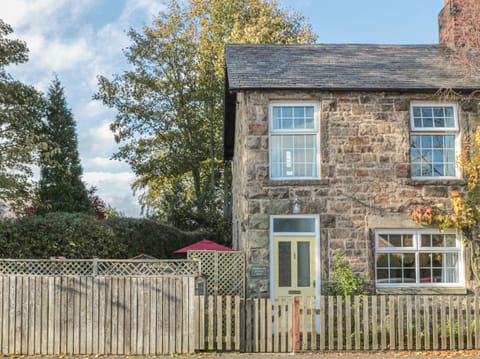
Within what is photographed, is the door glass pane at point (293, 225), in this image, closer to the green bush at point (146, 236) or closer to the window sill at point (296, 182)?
the window sill at point (296, 182)

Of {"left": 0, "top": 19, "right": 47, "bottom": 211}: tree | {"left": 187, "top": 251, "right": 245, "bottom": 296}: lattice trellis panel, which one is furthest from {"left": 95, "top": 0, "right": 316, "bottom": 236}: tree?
{"left": 187, "top": 251, "right": 245, "bottom": 296}: lattice trellis panel

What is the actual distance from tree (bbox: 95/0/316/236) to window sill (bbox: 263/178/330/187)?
59.8 feet

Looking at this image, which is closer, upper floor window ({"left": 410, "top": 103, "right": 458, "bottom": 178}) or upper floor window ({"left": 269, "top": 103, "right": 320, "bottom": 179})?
upper floor window ({"left": 269, "top": 103, "right": 320, "bottom": 179})

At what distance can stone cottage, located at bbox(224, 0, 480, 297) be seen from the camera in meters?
15.3

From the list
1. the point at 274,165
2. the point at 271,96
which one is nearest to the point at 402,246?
the point at 274,165

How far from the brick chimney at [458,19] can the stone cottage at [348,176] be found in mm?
2734

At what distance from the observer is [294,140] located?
15.7 m

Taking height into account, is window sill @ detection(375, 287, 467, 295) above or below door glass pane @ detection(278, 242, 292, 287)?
below

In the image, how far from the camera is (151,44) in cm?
3575

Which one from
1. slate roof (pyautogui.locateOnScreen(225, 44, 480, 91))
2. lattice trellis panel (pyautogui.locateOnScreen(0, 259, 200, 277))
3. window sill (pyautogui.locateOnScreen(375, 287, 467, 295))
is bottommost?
window sill (pyautogui.locateOnScreen(375, 287, 467, 295))

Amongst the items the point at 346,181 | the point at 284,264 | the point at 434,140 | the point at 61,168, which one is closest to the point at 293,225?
the point at 284,264

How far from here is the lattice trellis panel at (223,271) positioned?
15695 millimetres

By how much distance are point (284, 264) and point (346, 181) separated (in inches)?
106

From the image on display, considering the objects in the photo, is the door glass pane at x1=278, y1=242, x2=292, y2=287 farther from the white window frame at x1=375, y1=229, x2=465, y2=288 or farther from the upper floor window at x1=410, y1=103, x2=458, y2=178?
the upper floor window at x1=410, y1=103, x2=458, y2=178
